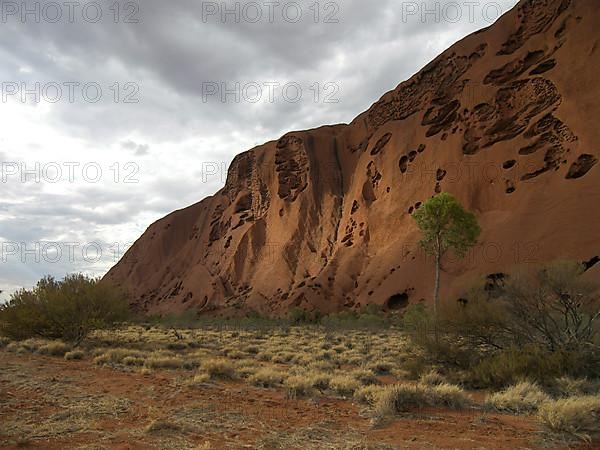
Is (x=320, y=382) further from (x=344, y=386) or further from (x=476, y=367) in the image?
(x=476, y=367)

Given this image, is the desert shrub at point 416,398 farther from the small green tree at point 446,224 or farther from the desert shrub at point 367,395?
the small green tree at point 446,224

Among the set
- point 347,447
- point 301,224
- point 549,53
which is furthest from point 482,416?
point 301,224

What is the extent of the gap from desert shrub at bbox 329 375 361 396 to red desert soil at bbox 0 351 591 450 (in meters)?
0.63

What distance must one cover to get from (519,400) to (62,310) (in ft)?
58.5

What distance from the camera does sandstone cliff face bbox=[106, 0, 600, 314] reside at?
33.8 meters

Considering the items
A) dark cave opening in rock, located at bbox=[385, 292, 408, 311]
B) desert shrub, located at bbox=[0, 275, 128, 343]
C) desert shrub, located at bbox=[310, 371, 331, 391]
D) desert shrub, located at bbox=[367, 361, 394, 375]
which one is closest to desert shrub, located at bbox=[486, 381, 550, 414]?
desert shrub, located at bbox=[310, 371, 331, 391]

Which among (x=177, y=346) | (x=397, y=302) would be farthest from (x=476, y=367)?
(x=397, y=302)

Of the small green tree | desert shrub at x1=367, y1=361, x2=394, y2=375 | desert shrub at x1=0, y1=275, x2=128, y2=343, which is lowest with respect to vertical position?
desert shrub at x1=367, y1=361, x2=394, y2=375

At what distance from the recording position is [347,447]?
18.3 feet

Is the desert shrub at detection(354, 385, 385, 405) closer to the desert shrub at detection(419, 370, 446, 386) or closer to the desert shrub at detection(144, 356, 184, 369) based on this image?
the desert shrub at detection(419, 370, 446, 386)

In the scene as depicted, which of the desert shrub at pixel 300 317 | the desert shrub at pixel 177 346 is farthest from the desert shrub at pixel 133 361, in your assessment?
the desert shrub at pixel 300 317

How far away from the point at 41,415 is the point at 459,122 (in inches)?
1709

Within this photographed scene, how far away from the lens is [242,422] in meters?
6.91

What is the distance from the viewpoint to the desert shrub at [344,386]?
31.1 feet
